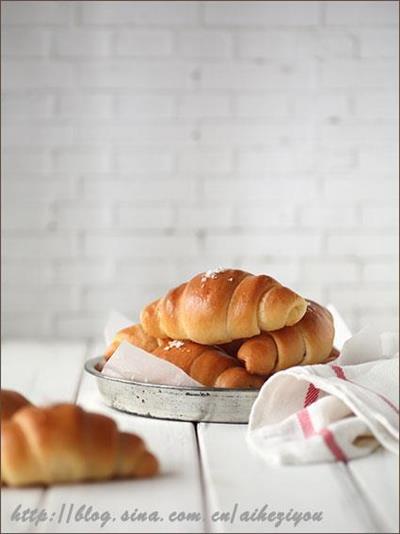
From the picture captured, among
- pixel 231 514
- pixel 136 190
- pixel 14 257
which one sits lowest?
pixel 231 514

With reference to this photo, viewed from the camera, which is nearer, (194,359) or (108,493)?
(108,493)

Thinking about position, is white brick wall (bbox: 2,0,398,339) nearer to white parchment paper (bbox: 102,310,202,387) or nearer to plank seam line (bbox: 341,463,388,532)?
white parchment paper (bbox: 102,310,202,387)

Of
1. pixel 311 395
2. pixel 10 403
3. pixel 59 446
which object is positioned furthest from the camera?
pixel 311 395

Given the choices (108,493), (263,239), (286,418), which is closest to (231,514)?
(108,493)

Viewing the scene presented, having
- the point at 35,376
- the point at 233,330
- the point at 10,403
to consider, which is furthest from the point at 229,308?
the point at 35,376

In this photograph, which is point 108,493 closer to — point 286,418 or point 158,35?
point 286,418

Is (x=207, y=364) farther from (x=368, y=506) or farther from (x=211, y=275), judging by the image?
(x=368, y=506)

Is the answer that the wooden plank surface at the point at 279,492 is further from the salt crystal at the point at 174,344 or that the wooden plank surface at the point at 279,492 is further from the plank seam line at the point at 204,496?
the salt crystal at the point at 174,344
